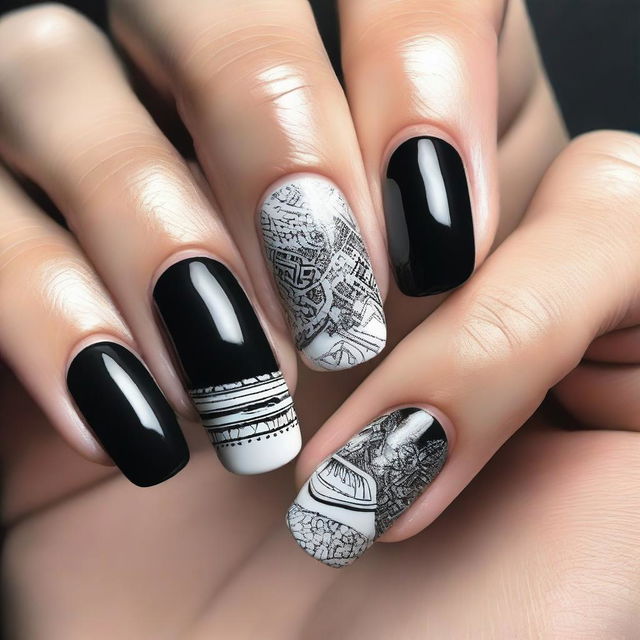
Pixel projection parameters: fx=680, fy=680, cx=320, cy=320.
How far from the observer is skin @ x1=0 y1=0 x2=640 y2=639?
475mm

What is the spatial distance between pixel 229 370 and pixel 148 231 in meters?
0.12

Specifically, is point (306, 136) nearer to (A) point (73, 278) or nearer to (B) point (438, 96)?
(B) point (438, 96)

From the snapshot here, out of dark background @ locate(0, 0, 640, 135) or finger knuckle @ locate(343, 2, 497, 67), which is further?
dark background @ locate(0, 0, 640, 135)

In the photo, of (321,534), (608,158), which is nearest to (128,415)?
(321,534)

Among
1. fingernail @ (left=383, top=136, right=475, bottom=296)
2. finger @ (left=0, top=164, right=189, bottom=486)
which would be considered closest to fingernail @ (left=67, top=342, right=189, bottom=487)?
finger @ (left=0, top=164, right=189, bottom=486)

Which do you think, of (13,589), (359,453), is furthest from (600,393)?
(13,589)

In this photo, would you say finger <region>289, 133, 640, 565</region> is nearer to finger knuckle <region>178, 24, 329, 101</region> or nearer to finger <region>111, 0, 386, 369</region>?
finger <region>111, 0, 386, 369</region>

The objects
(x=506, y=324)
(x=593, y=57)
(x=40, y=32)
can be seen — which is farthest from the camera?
(x=593, y=57)

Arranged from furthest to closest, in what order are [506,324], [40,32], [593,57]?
[593,57] < [40,32] < [506,324]

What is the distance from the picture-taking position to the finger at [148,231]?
477 mm

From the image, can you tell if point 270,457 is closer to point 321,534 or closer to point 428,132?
point 321,534

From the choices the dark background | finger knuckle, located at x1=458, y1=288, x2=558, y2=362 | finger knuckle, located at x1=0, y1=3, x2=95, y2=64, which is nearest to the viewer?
finger knuckle, located at x1=458, y1=288, x2=558, y2=362

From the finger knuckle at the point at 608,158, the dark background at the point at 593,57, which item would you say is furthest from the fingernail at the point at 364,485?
the dark background at the point at 593,57

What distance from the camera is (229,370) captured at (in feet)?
1.56
